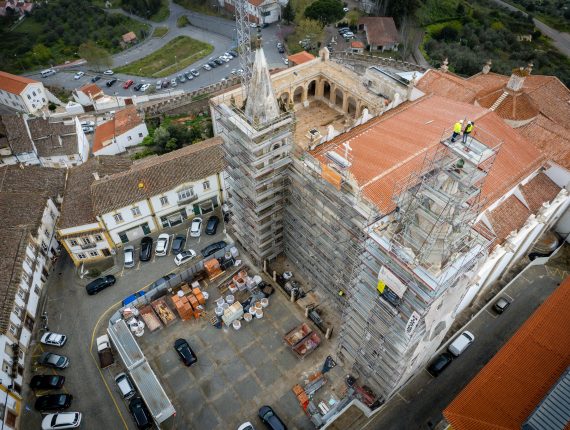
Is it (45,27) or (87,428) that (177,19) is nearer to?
(45,27)

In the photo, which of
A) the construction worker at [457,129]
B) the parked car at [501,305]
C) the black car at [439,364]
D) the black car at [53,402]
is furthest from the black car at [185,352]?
the parked car at [501,305]

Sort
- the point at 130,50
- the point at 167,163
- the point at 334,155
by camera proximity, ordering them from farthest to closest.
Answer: the point at 130,50
the point at 167,163
the point at 334,155

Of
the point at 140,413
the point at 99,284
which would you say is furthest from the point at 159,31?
the point at 140,413

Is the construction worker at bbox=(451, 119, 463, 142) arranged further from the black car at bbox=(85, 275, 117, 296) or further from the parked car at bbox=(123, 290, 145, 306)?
the black car at bbox=(85, 275, 117, 296)

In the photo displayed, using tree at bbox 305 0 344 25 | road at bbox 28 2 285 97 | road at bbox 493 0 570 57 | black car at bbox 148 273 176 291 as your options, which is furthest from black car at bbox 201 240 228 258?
road at bbox 493 0 570 57

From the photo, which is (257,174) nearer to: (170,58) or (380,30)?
(380,30)

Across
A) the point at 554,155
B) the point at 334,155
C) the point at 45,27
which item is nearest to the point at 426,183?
the point at 334,155
